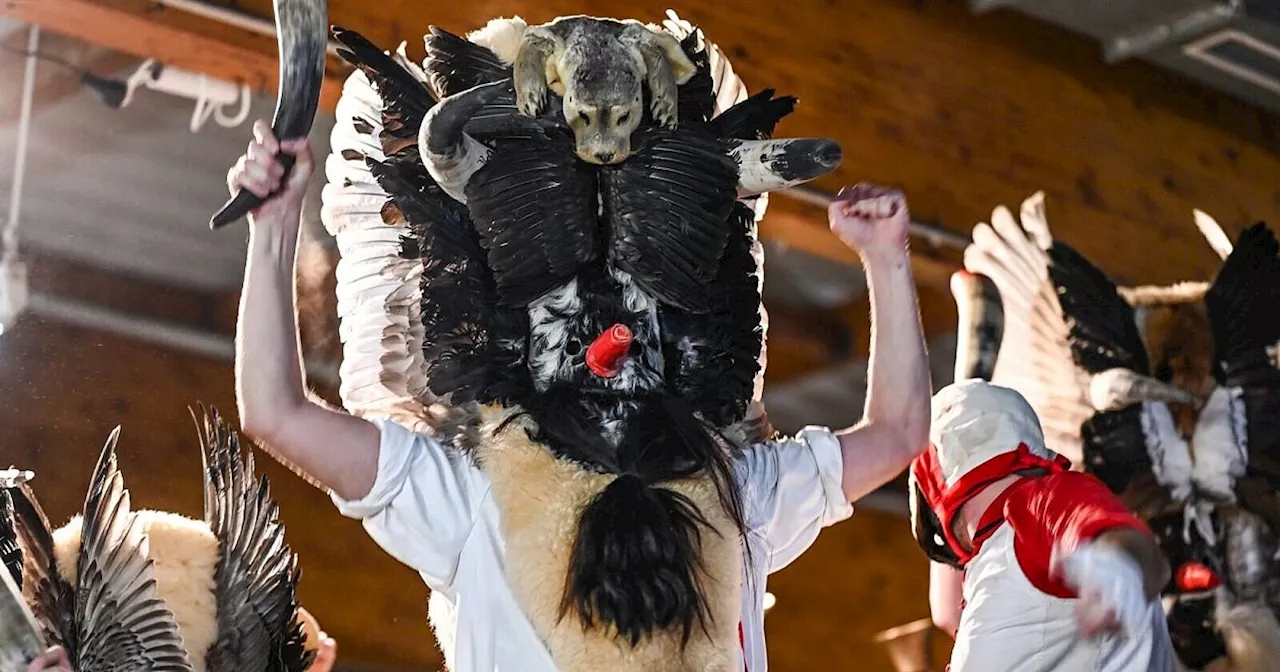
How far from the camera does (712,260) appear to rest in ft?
4.58

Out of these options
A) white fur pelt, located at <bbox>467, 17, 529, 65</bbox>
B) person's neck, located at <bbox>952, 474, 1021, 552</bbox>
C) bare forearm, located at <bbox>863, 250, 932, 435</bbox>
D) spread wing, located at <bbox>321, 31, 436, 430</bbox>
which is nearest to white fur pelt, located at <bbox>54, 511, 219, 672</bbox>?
spread wing, located at <bbox>321, 31, 436, 430</bbox>

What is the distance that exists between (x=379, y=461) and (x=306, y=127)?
0.29m

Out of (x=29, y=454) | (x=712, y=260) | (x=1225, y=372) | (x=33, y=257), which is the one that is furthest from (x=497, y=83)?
(x=1225, y=372)

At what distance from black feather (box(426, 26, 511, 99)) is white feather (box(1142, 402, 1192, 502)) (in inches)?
45.4

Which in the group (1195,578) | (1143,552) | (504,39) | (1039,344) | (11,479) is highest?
(504,39)

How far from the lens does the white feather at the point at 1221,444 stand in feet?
7.02

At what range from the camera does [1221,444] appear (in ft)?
7.05

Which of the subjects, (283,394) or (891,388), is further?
(891,388)

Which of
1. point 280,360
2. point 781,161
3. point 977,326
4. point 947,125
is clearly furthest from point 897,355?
point 947,125

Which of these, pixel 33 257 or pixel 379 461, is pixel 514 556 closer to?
pixel 379 461

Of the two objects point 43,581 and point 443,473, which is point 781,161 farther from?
point 43,581

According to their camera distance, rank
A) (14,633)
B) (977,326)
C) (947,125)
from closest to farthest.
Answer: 1. (14,633)
2. (977,326)
3. (947,125)

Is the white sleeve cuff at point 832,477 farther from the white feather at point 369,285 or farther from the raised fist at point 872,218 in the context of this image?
the white feather at point 369,285

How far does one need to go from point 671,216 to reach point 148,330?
1332 millimetres
